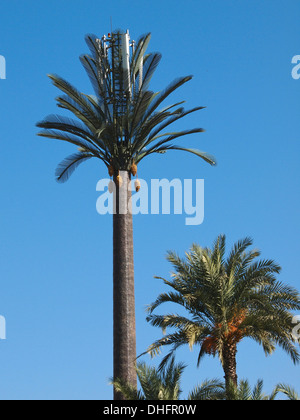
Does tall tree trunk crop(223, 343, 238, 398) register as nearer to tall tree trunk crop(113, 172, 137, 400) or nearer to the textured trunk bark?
the textured trunk bark

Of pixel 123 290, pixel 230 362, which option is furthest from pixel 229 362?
pixel 123 290

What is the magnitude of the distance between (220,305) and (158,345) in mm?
2306

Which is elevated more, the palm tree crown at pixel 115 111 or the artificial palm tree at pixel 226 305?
the palm tree crown at pixel 115 111

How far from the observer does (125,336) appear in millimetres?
23047

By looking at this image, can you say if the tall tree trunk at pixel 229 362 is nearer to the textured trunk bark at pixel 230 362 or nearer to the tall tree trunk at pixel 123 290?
the textured trunk bark at pixel 230 362

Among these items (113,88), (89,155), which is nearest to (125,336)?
(89,155)

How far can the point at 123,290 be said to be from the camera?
77.3ft

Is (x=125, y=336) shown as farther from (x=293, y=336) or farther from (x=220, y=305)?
(x=293, y=336)

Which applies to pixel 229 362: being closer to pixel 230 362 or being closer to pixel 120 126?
pixel 230 362

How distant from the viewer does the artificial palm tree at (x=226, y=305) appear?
2378 centimetres

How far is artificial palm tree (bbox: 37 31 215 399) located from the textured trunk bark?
295 centimetres

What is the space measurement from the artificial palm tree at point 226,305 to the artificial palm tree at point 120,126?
72.5 inches

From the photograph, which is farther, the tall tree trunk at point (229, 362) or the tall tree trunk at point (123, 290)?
the tall tree trunk at point (229, 362)
